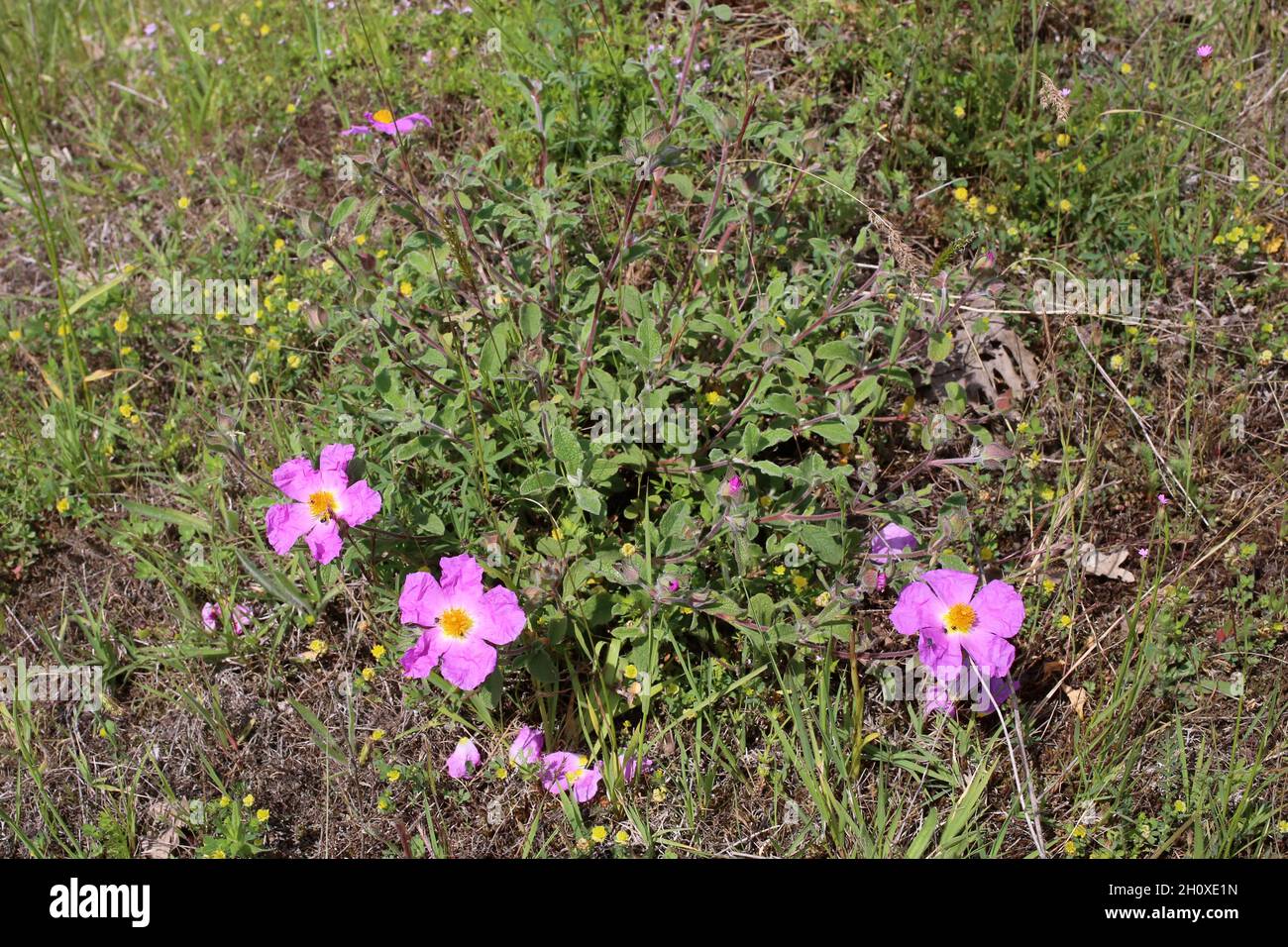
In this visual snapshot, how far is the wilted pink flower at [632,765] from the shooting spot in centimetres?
233

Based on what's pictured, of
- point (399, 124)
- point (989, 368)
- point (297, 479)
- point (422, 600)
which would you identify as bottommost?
point (422, 600)

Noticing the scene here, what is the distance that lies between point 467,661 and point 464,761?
1.16ft

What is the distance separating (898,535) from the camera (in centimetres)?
246

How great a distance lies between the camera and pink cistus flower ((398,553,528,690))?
2152 mm

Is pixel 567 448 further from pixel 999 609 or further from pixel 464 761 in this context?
pixel 999 609

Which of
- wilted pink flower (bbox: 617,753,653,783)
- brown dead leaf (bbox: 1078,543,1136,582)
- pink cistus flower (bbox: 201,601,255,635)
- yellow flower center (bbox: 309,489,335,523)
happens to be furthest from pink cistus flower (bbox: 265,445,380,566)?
brown dead leaf (bbox: 1078,543,1136,582)

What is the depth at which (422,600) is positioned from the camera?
2209mm

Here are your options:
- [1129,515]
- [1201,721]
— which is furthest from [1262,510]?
[1201,721]

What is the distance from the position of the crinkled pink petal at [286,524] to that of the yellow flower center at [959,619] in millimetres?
1367

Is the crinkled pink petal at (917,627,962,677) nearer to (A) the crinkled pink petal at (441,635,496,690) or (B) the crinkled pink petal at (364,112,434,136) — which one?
(A) the crinkled pink petal at (441,635,496,690)

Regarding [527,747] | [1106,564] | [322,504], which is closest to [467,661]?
[527,747]

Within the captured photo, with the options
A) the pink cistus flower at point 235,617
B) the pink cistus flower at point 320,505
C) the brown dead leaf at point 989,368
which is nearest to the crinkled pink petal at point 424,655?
the pink cistus flower at point 320,505

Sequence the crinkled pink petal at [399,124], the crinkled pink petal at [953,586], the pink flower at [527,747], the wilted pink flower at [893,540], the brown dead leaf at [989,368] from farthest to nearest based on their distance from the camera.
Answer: the brown dead leaf at [989,368], the crinkled pink petal at [399,124], the wilted pink flower at [893,540], the pink flower at [527,747], the crinkled pink petal at [953,586]

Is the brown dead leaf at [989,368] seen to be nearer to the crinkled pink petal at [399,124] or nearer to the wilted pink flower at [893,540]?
the wilted pink flower at [893,540]
